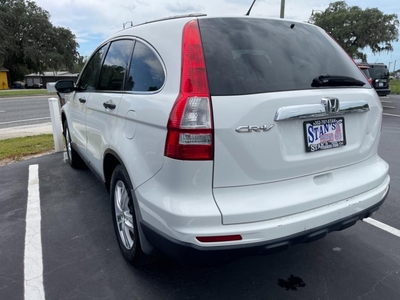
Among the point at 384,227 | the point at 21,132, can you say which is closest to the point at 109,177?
the point at 384,227

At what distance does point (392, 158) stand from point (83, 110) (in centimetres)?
515

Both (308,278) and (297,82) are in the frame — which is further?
(308,278)

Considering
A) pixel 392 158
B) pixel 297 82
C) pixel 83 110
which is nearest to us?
pixel 297 82

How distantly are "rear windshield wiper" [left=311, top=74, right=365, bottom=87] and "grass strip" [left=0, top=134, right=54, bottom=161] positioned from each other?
19.1ft

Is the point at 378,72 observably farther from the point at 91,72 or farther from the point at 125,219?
the point at 125,219

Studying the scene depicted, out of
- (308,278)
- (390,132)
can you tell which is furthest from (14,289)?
(390,132)

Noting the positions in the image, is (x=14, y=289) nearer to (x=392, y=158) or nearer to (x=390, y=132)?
(x=392, y=158)

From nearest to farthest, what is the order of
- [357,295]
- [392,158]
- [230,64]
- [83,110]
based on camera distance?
[230,64] → [357,295] → [83,110] → [392,158]

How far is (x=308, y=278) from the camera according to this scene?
8.55ft

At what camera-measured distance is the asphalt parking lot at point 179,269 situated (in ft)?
8.06

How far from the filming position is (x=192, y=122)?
1.90m

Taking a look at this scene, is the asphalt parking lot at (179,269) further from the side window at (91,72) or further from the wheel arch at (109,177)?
the side window at (91,72)

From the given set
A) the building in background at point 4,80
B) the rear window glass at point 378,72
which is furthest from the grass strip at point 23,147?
the building in background at point 4,80

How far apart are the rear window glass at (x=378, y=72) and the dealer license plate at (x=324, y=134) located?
16.6 m
